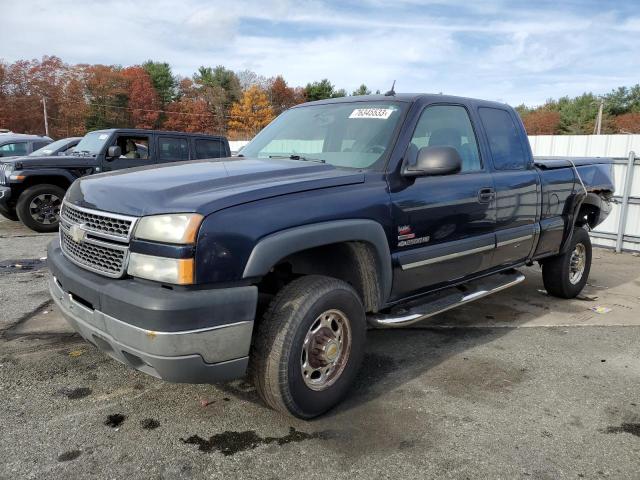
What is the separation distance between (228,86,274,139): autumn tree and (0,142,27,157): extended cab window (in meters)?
50.3

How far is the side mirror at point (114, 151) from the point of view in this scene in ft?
29.6

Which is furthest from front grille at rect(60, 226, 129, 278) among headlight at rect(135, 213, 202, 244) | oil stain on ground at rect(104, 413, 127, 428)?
oil stain on ground at rect(104, 413, 127, 428)

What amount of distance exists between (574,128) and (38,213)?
202ft

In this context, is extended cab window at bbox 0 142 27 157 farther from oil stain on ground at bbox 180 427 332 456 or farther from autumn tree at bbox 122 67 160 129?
autumn tree at bbox 122 67 160 129

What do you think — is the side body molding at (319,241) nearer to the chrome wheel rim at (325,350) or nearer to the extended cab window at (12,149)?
the chrome wheel rim at (325,350)

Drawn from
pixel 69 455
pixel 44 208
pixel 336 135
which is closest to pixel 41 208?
pixel 44 208

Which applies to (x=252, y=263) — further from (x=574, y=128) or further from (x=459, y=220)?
(x=574, y=128)

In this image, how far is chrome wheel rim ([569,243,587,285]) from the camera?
566 centimetres

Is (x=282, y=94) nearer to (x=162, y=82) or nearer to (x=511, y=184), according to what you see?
(x=162, y=82)

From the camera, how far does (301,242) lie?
269 centimetres

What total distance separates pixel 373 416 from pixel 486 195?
1.90 meters

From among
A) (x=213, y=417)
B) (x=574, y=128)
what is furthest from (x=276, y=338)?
(x=574, y=128)

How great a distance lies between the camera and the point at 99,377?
3.47m

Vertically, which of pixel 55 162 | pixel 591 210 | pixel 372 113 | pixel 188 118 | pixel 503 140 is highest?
pixel 188 118
